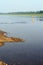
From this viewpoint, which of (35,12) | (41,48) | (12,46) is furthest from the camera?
(35,12)

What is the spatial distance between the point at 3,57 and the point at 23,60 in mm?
1997

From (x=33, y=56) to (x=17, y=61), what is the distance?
6.84 ft

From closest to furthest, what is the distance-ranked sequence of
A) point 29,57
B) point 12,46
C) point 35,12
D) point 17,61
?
1. point 17,61
2. point 29,57
3. point 12,46
4. point 35,12

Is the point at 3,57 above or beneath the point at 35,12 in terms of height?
above

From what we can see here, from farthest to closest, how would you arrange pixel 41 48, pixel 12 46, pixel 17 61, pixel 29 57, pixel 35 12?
pixel 35 12
pixel 12 46
pixel 41 48
pixel 29 57
pixel 17 61

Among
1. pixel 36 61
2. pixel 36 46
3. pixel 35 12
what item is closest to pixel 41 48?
pixel 36 46

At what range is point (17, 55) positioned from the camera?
18609mm

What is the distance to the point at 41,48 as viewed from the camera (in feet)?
69.9

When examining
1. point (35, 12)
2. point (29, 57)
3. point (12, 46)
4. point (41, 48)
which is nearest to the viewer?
point (29, 57)

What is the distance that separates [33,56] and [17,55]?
4.89 feet

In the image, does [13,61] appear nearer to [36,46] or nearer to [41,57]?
[41,57]

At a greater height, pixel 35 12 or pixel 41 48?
pixel 41 48

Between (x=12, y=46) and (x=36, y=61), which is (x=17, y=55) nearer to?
(x=36, y=61)

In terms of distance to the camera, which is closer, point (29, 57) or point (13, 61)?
point (13, 61)
